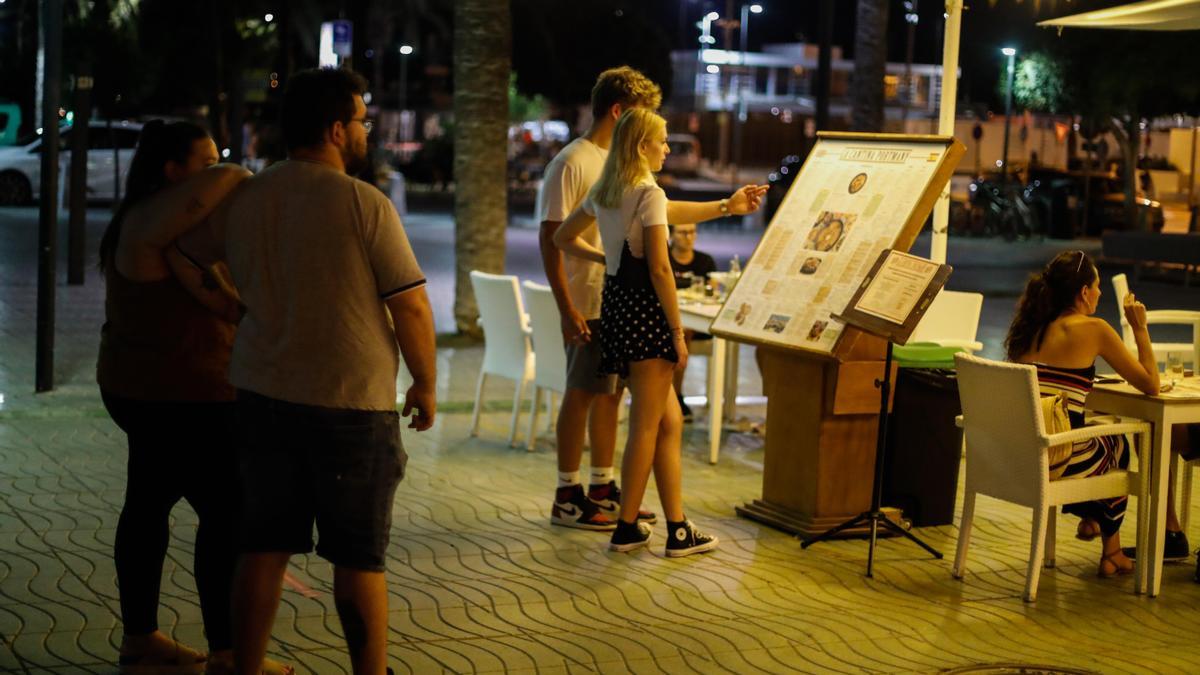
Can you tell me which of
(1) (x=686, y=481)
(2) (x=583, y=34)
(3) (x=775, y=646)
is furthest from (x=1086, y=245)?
(2) (x=583, y=34)

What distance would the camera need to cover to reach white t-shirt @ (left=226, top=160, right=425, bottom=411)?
13.2ft

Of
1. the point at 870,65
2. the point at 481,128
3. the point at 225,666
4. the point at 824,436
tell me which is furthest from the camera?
the point at 870,65

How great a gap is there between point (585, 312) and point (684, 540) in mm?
1149

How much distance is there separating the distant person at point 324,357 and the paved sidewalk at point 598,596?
90 centimetres

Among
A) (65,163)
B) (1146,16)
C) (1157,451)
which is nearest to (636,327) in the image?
(1157,451)

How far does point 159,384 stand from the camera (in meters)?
4.56

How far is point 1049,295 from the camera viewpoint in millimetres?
6293

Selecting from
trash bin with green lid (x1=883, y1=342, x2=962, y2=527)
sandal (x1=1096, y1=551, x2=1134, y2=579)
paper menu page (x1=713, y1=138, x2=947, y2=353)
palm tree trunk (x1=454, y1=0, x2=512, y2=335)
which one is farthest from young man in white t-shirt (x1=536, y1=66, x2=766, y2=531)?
palm tree trunk (x1=454, y1=0, x2=512, y2=335)

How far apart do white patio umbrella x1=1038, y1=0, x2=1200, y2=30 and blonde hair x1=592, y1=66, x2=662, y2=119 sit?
3160mm

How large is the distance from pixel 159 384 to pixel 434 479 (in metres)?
3.39

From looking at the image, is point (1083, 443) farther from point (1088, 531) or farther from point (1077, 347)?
point (1088, 531)

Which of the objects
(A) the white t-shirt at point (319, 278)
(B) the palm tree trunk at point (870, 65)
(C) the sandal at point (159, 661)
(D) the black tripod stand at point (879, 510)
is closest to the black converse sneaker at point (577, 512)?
(D) the black tripod stand at point (879, 510)

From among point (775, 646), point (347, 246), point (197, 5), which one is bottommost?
point (775, 646)

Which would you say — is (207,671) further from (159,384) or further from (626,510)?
(626,510)
